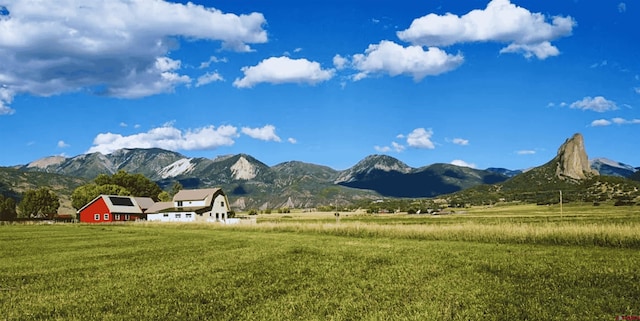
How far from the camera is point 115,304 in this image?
1428 cm

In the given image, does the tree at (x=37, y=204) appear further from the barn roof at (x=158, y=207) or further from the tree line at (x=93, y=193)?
the barn roof at (x=158, y=207)

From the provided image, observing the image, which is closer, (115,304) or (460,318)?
(460,318)

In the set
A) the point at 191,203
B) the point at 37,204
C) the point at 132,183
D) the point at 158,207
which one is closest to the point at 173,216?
the point at 191,203

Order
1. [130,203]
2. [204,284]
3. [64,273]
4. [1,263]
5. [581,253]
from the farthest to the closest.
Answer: [130,203] < [581,253] < [1,263] < [64,273] < [204,284]

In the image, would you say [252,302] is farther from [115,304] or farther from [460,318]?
[460,318]

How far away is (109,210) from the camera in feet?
378

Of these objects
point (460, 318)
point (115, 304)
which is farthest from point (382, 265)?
point (115, 304)

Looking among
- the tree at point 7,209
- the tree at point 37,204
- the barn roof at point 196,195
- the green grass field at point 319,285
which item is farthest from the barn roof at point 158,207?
the green grass field at point 319,285

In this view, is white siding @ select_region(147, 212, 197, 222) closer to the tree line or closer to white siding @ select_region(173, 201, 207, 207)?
white siding @ select_region(173, 201, 207, 207)

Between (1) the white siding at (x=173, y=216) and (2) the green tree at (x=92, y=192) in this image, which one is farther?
(2) the green tree at (x=92, y=192)

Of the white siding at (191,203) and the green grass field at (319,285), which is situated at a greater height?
the white siding at (191,203)

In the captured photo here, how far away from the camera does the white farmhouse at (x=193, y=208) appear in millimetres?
115188

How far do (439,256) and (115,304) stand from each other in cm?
1867

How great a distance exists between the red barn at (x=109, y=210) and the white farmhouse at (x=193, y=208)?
4182 millimetres
